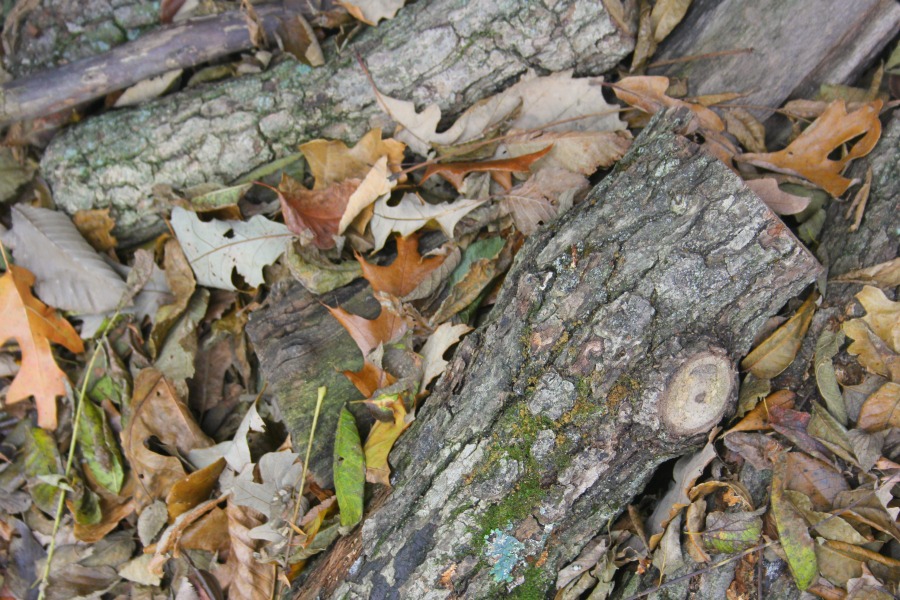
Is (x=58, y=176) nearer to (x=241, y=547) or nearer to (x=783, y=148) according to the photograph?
(x=241, y=547)

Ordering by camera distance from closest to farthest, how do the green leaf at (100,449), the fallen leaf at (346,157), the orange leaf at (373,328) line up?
1. the orange leaf at (373,328)
2. the fallen leaf at (346,157)
3. the green leaf at (100,449)

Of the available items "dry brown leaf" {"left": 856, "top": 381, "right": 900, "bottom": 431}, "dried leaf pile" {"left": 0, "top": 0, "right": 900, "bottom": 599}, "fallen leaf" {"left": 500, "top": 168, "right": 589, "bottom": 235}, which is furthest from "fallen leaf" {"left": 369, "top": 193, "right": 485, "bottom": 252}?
"dry brown leaf" {"left": 856, "top": 381, "right": 900, "bottom": 431}

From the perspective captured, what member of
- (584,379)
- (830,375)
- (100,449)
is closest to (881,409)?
(830,375)

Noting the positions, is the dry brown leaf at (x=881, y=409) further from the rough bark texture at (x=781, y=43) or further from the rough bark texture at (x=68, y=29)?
the rough bark texture at (x=68, y=29)

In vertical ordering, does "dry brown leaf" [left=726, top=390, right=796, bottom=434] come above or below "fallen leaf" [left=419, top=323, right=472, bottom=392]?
below

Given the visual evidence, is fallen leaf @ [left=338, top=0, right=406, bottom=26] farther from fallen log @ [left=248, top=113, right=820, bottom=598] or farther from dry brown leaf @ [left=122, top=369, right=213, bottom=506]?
dry brown leaf @ [left=122, top=369, right=213, bottom=506]

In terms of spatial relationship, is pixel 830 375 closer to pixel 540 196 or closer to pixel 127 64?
pixel 540 196

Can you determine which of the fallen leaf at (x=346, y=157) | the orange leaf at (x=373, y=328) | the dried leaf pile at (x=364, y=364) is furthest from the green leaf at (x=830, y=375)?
the fallen leaf at (x=346, y=157)

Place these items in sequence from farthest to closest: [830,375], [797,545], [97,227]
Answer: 1. [97,227]
2. [830,375]
3. [797,545]
